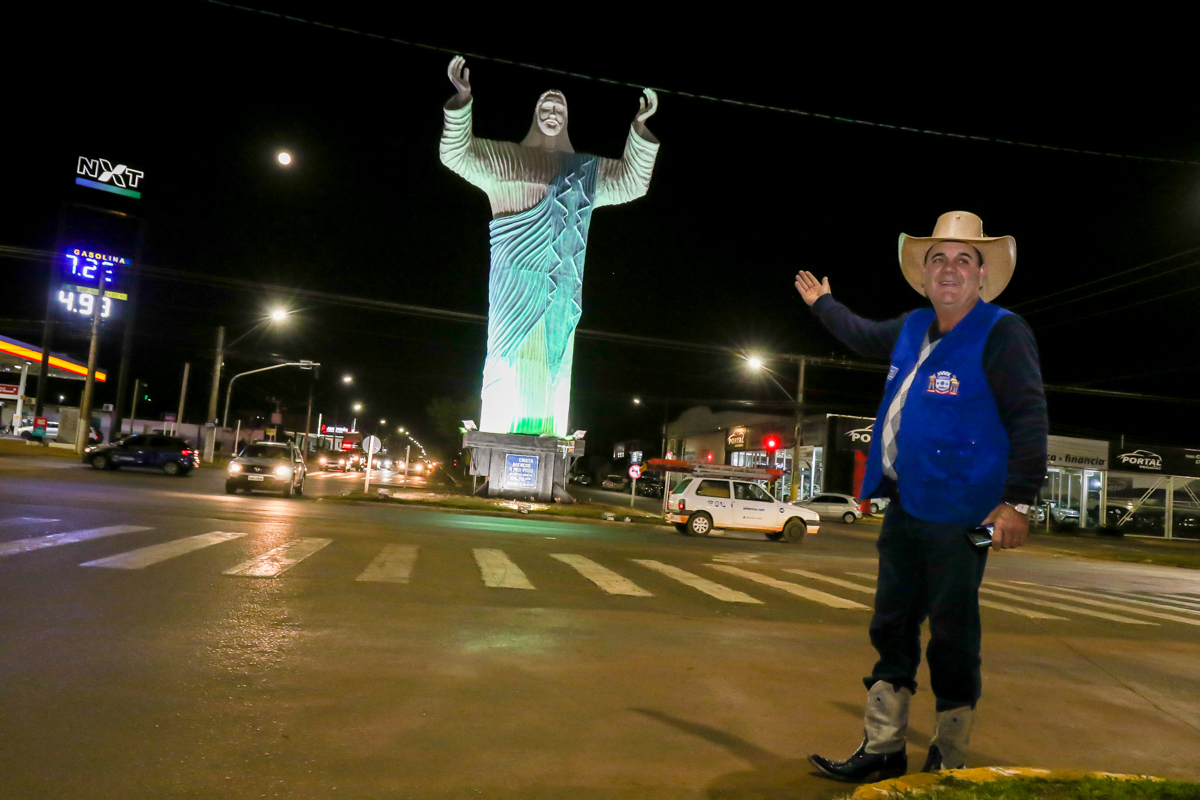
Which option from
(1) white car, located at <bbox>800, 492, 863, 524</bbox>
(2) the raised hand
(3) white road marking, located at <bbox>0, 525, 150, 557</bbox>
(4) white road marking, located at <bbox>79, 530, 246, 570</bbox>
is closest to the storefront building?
(1) white car, located at <bbox>800, 492, 863, 524</bbox>

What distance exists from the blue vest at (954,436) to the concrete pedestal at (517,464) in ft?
114

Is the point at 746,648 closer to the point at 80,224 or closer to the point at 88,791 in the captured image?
the point at 88,791

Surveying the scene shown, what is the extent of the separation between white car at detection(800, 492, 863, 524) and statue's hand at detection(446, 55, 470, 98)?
23.5m

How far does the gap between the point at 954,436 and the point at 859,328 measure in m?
0.92

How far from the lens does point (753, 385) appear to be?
6850cm

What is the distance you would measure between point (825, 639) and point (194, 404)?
108391mm

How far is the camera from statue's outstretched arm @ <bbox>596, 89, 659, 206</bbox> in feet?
119

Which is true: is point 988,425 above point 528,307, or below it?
below

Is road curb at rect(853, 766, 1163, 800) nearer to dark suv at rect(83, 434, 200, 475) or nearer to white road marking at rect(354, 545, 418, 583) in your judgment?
white road marking at rect(354, 545, 418, 583)

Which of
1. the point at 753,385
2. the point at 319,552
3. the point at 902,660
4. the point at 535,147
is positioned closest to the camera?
the point at 902,660

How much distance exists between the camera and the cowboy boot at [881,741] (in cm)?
355

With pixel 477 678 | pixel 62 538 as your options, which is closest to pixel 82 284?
pixel 62 538

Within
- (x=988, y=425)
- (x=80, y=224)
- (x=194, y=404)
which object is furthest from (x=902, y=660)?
(x=194, y=404)

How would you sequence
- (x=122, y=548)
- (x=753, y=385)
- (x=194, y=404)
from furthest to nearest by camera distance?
(x=194, y=404), (x=753, y=385), (x=122, y=548)
